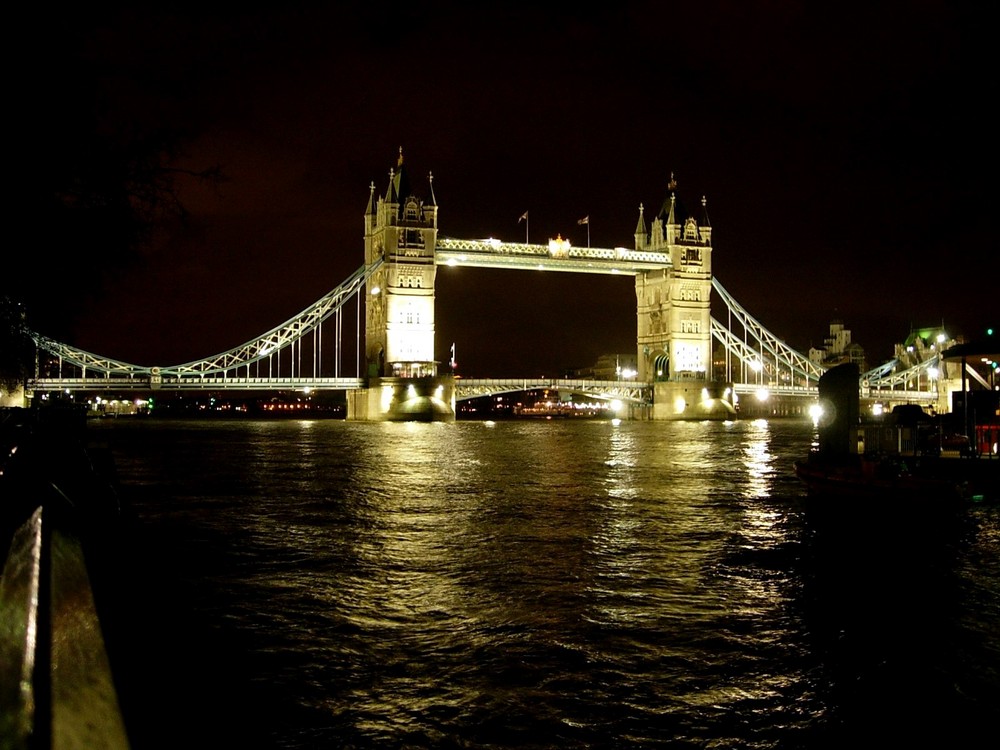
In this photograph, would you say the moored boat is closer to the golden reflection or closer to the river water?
the river water

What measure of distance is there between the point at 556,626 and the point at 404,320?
209 feet

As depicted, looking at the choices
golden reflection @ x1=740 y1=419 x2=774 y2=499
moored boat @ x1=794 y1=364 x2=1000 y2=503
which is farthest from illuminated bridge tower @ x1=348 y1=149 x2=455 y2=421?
moored boat @ x1=794 y1=364 x2=1000 y2=503

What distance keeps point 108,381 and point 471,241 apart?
28.5 m

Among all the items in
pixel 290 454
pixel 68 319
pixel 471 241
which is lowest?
pixel 290 454

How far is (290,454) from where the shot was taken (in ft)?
A: 105

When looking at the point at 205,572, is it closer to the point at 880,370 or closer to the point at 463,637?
the point at 463,637

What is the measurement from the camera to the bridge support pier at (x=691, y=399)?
7981 centimetres

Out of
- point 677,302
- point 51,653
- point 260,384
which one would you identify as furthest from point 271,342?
point 51,653

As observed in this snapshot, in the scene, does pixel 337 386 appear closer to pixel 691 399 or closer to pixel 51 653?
pixel 691 399

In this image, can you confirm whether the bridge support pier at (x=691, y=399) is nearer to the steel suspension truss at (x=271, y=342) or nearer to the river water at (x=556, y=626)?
the steel suspension truss at (x=271, y=342)

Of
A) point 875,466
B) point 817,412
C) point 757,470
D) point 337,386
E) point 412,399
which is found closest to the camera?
point 875,466

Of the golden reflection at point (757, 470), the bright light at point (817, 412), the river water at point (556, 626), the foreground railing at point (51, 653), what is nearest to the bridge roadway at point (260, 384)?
the bright light at point (817, 412)

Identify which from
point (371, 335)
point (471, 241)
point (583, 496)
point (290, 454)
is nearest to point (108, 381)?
point (371, 335)

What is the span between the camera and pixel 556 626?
7.39 m
